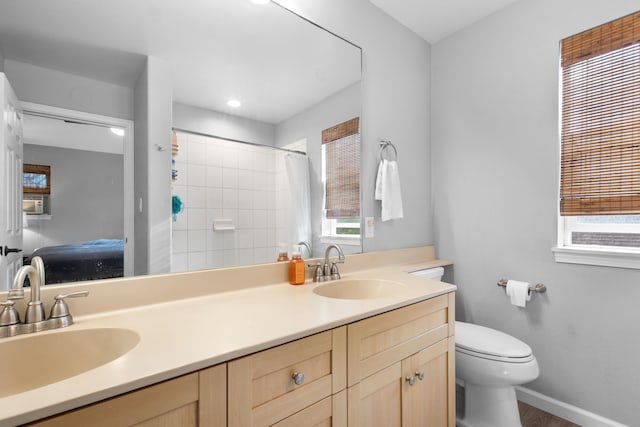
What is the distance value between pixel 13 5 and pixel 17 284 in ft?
2.71

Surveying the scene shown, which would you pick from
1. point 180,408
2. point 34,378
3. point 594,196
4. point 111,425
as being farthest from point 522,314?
point 34,378

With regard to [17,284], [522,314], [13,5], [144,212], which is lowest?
[522,314]

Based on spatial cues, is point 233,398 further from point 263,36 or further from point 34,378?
point 263,36

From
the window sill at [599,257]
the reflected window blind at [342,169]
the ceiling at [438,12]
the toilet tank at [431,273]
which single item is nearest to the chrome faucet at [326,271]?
the reflected window blind at [342,169]

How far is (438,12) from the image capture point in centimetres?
198

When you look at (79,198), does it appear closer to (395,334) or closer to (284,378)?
(284,378)

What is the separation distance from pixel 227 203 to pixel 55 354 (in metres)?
0.74

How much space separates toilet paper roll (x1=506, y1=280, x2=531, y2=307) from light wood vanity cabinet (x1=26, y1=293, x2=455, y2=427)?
0.70m

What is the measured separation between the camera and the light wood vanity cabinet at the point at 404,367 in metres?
1.00

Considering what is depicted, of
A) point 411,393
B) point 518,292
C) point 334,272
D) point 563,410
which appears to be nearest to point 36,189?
point 334,272

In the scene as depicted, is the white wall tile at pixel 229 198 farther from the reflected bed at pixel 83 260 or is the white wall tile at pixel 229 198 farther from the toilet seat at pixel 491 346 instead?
the toilet seat at pixel 491 346

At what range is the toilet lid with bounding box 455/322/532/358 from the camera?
144 cm

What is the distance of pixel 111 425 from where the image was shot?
576 mm

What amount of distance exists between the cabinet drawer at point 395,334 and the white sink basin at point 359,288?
0.19 meters
